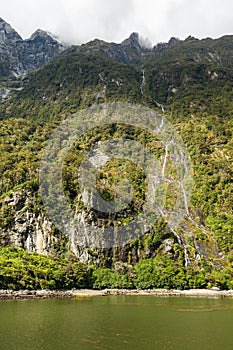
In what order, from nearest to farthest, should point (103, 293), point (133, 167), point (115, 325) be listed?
point (115, 325) → point (103, 293) → point (133, 167)

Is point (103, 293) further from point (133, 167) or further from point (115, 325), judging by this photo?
point (133, 167)

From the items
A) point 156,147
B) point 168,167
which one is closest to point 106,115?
point 156,147

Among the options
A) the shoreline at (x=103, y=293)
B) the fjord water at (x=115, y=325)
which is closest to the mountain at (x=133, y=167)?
the shoreline at (x=103, y=293)

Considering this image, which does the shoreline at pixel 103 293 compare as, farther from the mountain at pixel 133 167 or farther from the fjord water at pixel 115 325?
the fjord water at pixel 115 325

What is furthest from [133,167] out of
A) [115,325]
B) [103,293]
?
[115,325]

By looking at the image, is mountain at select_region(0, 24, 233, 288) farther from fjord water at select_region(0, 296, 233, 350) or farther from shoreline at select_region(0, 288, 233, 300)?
fjord water at select_region(0, 296, 233, 350)
